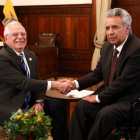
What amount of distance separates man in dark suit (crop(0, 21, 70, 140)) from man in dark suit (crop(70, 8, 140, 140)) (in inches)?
14.0

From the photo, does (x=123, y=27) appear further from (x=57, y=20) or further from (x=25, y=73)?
(x=57, y=20)

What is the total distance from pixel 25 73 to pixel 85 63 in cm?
476

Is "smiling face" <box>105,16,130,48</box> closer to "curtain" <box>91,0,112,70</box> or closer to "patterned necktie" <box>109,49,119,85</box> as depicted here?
"patterned necktie" <box>109,49,119,85</box>

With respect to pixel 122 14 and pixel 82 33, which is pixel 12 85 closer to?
pixel 122 14

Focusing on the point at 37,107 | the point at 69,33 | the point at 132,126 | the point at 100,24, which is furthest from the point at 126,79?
the point at 69,33

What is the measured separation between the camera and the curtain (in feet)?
22.3

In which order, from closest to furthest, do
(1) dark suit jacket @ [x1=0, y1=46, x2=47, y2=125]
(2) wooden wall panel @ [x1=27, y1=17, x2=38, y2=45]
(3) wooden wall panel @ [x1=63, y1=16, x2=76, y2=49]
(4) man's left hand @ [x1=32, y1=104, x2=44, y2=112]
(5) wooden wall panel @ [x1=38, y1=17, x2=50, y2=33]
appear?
(1) dark suit jacket @ [x1=0, y1=46, x2=47, y2=125]
(4) man's left hand @ [x1=32, y1=104, x2=44, y2=112]
(3) wooden wall panel @ [x1=63, y1=16, x2=76, y2=49]
(5) wooden wall panel @ [x1=38, y1=17, x2=50, y2=33]
(2) wooden wall panel @ [x1=27, y1=17, x2=38, y2=45]

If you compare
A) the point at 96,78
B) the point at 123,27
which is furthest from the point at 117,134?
the point at 123,27

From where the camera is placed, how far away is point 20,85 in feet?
9.04

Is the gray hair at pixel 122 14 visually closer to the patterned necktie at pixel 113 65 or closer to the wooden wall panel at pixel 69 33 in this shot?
the patterned necktie at pixel 113 65

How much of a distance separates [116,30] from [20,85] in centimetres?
109

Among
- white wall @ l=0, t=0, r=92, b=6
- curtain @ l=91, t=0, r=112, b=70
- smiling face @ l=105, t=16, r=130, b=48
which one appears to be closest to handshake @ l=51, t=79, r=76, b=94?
smiling face @ l=105, t=16, r=130, b=48

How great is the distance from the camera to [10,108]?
2.74 meters

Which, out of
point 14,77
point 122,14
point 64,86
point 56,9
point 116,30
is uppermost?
point 56,9
